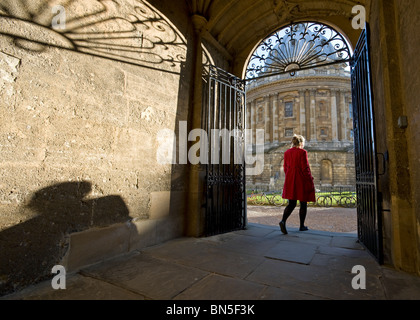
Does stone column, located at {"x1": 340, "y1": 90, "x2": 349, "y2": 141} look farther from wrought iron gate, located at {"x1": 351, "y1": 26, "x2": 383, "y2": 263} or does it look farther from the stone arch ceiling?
wrought iron gate, located at {"x1": 351, "y1": 26, "x2": 383, "y2": 263}

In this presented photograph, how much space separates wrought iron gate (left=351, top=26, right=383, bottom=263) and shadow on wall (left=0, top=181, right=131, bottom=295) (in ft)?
11.5

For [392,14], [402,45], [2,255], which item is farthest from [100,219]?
[392,14]

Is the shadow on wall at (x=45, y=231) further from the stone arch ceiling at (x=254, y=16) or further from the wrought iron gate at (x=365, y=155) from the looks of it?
the stone arch ceiling at (x=254, y=16)

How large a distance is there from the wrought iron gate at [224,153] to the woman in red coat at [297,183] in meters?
0.95

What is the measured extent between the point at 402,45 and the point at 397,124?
917mm

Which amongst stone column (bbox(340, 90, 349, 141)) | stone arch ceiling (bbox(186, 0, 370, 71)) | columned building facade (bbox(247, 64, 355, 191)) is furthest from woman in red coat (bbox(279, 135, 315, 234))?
stone column (bbox(340, 90, 349, 141))

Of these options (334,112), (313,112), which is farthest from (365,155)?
(334,112)

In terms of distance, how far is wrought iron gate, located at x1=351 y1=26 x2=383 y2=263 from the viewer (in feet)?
9.15

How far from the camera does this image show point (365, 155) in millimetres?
3229

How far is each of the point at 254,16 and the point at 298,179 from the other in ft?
12.2

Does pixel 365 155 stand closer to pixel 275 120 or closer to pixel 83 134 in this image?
pixel 83 134

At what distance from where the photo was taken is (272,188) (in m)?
23.1

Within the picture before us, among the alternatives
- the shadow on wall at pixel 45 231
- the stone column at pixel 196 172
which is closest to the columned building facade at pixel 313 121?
the stone column at pixel 196 172
